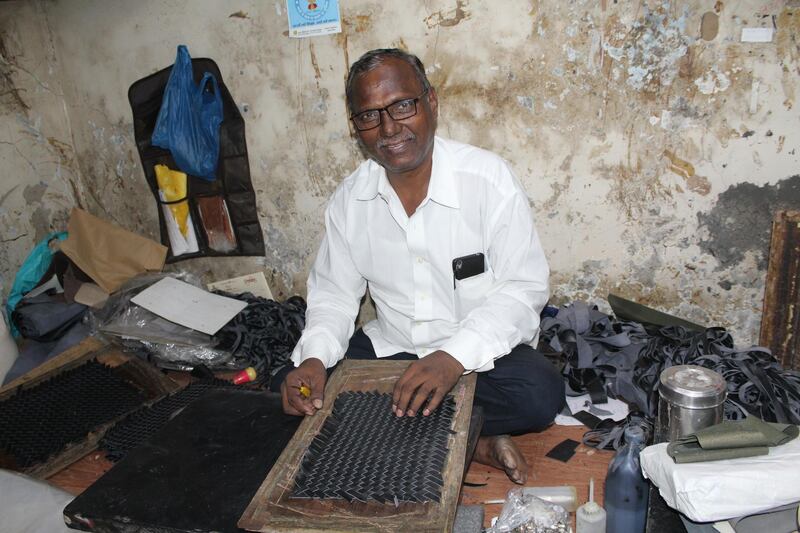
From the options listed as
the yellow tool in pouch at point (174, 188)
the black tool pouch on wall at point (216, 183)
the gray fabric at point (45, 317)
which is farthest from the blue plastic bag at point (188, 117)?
the gray fabric at point (45, 317)

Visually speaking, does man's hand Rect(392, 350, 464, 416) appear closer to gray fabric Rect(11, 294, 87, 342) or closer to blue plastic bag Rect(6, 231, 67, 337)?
gray fabric Rect(11, 294, 87, 342)

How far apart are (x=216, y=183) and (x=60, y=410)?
4.10 feet

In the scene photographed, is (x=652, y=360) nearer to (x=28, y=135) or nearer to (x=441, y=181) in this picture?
(x=441, y=181)

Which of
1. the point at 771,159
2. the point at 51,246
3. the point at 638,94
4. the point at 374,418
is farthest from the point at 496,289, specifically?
the point at 51,246

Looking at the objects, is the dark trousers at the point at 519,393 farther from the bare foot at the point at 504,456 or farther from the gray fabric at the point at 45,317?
the gray fabric at the point at 45,317

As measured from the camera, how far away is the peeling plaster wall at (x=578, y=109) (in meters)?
2.19

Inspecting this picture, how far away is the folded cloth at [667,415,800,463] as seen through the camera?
1.18 meters

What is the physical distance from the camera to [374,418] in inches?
60.2

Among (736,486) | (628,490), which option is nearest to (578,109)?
(628,490)

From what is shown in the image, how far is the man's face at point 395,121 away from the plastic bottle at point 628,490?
3.10 ft

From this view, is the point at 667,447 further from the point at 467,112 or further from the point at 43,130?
the point at 43,130

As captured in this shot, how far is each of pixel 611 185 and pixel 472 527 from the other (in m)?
1.51

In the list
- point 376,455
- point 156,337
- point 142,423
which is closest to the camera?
point 376,455

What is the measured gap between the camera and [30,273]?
2895 millimetres
